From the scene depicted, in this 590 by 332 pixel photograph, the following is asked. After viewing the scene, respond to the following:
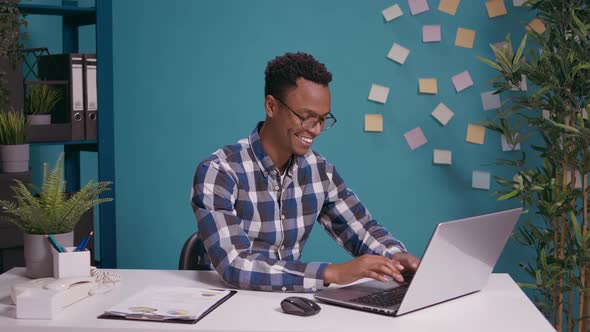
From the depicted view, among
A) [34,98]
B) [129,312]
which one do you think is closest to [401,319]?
[129,312]

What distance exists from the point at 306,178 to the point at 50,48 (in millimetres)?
1813

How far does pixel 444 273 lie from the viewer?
5.88ft

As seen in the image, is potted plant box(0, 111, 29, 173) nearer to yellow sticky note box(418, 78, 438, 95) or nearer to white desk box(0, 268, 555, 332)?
white desk box(0, 268, 555, 332)

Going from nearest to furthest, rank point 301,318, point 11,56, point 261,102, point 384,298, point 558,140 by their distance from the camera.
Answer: point 301,318 → point 384,298 → point 11,56 → point 558,140 → point 261,102

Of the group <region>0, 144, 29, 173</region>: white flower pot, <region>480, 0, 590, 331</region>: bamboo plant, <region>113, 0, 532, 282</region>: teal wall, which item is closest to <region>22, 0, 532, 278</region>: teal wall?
<region>113, 0, 532, 282</region>: teal wall

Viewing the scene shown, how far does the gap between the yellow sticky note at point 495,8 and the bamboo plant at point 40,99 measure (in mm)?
1916

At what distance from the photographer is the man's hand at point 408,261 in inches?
82.1

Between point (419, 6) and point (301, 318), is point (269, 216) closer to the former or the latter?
point (301, 318)

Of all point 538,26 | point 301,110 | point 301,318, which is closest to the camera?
point 301,318

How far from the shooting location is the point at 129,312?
68.6 inches

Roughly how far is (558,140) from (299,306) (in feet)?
5.85

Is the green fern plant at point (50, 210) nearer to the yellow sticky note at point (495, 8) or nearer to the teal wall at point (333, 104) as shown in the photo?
the teal wall at point (333, 104)

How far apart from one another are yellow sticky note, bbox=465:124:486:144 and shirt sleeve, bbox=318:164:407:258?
4.24 ft

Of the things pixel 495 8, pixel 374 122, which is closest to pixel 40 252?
pixel 374 122
